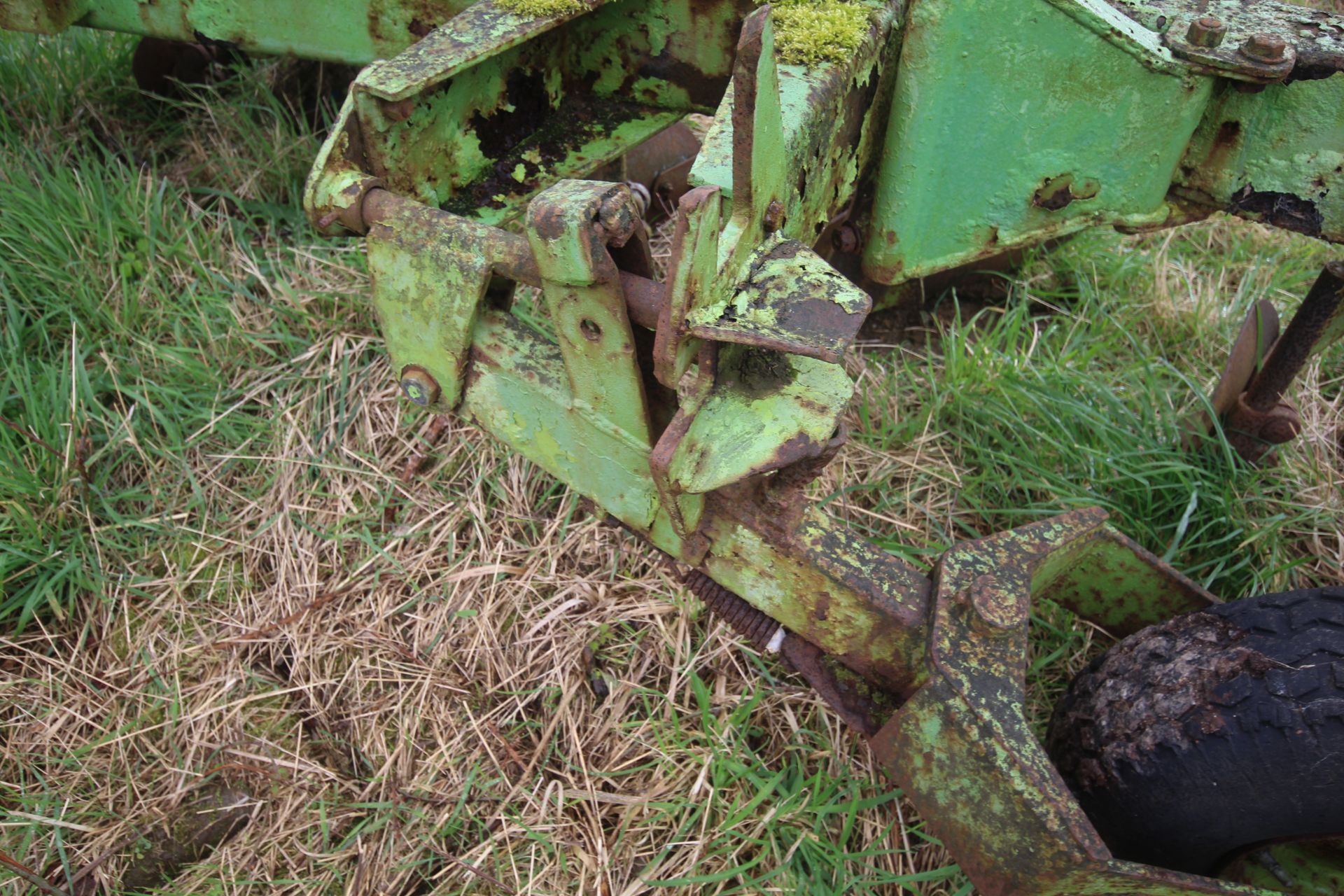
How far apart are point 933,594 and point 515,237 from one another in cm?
77

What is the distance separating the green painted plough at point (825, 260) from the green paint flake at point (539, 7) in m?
0.01

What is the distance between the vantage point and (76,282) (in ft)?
7.89

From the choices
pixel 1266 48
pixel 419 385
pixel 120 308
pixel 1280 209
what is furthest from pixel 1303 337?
pixel 120 308

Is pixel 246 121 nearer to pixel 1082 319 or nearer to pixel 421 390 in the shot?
pixel 421 390

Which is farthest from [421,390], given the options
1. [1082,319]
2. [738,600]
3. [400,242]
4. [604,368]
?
[1082,319]

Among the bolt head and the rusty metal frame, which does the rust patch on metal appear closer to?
the rusty metal frame

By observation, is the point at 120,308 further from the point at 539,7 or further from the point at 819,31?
the point at 819,31

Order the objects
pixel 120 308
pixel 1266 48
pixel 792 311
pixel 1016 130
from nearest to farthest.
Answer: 1. pixel 792 311
2. pixel 1266 48
3. pixel 1016 130
4. pixel 120 308

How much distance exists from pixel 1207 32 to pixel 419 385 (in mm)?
1273

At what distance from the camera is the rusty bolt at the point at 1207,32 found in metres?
1.41

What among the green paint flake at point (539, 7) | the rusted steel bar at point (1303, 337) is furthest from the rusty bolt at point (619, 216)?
the rusted steel bar at point (1303, 337)

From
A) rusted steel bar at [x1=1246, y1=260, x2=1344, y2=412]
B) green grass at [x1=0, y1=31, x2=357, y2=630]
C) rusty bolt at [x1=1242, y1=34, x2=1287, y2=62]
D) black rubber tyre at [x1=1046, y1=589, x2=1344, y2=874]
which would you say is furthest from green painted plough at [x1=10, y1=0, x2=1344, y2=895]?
green grass at [x1=0, y1=31, x2=357, y2=630]

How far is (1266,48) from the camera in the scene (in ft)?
4.55

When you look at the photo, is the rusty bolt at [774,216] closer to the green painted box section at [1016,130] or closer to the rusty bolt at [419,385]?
the green painted box section at [1016,130]
